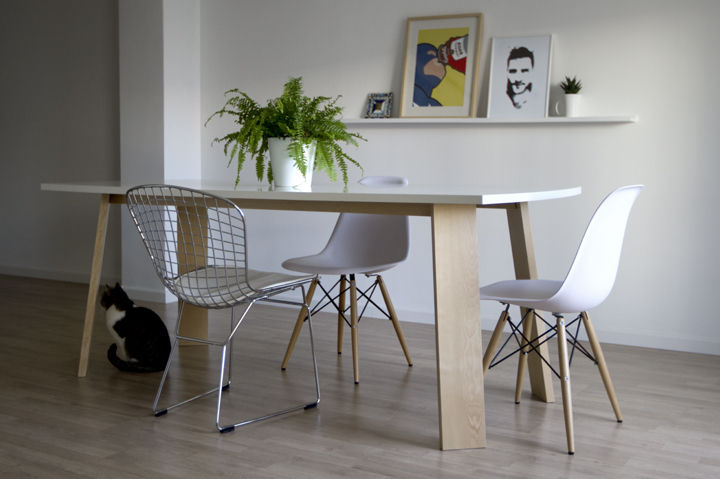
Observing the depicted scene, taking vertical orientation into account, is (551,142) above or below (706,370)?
above

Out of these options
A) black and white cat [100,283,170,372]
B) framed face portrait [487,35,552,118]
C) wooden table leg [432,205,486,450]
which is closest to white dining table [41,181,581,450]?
wooden table leg [432,205,486,450]

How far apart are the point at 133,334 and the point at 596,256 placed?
1777 millimetres

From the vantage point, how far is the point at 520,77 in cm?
377

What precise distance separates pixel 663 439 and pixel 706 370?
40.5 inches

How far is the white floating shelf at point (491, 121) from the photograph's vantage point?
354 centimetres

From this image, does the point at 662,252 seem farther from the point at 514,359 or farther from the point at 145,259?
the point at 145,259

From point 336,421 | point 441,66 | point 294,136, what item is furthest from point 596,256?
point 441,66

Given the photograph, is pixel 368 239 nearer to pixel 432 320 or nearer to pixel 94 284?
pixel 432 320

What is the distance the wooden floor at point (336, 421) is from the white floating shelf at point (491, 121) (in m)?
1.12

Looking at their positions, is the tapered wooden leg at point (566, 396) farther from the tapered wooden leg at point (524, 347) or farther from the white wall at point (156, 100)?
the white wall at point (156, 100)

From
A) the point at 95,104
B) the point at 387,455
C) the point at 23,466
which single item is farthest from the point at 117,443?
the point at 95,104

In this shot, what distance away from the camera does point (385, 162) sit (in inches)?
165

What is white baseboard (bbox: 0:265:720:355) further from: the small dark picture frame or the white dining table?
the white dining table

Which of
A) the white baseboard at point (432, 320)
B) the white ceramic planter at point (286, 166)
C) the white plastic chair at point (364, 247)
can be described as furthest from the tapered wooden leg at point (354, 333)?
the white baseboard at point (432, 320)
